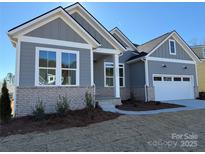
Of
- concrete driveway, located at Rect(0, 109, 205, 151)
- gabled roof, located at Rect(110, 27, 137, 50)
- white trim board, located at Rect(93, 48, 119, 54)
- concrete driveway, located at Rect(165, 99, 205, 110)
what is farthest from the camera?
gabled roof, located at Rect(110, 27, 137, 50)

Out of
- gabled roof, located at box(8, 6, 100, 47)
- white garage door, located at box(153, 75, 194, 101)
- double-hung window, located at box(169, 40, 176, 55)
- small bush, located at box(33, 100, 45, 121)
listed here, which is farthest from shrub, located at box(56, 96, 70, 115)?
double-hung window, located at box(169, 40, 176, 55)

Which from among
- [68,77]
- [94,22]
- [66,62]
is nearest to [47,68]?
[66,62]

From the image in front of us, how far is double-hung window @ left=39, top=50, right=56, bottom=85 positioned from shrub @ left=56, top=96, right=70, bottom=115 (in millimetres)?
1025

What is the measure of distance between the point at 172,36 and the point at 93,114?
1195 centimetres

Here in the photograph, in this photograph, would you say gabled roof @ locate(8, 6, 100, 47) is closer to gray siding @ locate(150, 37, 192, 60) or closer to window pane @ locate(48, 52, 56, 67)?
window pane @ locate(48, 52, 56, 67)

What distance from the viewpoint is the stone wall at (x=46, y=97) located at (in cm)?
841

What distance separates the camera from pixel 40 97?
8.88 metres

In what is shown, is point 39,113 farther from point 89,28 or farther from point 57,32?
point 89,28

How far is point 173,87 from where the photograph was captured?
16.1 m

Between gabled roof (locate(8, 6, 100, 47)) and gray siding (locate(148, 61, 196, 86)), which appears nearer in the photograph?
gabled roof (locate(8, 6, 100, 47))

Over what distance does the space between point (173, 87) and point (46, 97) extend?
12073 millimetres

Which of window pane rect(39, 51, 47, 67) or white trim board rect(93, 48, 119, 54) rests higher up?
white trim board rect(93, 48, 119, 54)

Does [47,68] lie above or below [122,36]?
below

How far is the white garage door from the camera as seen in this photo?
15.4 m
